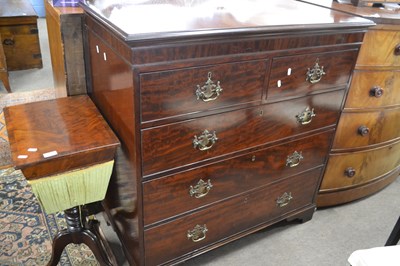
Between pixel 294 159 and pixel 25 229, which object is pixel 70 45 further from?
pixel 294 159

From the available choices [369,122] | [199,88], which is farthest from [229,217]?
[369,122]

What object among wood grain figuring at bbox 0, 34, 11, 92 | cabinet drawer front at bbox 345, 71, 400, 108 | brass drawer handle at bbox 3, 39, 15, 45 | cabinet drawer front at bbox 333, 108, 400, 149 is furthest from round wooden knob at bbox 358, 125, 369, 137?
brass drawer handle at bbox 3, 39, 15, 45

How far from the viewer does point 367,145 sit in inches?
71.2

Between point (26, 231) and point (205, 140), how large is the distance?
1.02m

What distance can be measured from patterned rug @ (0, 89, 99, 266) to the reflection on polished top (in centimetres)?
102

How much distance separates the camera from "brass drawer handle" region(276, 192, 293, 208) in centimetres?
162

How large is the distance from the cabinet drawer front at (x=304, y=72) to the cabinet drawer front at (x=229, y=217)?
1.43ft

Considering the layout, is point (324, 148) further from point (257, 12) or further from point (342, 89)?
point (257, 12)

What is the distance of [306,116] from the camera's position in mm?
1444

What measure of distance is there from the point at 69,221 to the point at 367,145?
1460 mm

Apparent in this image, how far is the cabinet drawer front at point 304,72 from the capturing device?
49.1 inches

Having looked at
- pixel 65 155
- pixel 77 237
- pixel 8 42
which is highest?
pixel 65 155

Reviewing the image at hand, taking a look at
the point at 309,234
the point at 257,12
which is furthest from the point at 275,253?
the point at 257,12

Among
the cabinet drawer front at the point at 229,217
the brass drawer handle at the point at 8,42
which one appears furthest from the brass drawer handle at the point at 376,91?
the brass drawer handle at the point at 8,42
